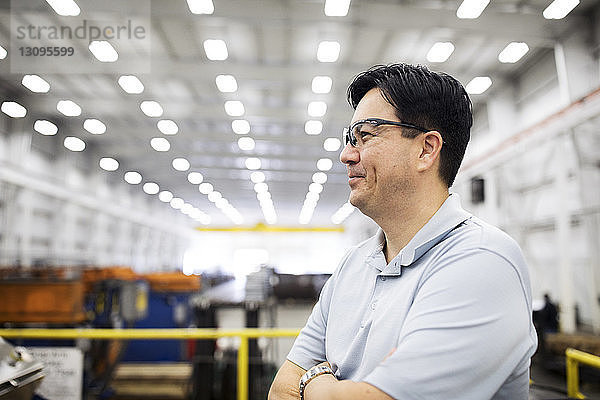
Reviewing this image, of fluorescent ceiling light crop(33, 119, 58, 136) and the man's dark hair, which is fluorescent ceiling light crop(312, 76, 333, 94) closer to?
fluorescent ceiling light crop(33, 119, 58, 136)

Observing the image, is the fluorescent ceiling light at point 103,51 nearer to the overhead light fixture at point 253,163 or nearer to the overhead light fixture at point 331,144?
the overhead light fixture at point 331,144

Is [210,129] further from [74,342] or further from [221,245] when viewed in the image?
[221,245]

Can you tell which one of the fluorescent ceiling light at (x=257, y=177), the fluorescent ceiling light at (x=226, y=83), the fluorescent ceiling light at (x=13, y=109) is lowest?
the fluorescent ceiling light at (x=13, y=109)

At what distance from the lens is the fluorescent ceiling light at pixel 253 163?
44.3 ft

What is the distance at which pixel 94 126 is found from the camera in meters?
9.34

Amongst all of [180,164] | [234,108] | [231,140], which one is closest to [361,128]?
[234,108]

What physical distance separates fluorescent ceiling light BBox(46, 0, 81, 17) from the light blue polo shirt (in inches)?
207

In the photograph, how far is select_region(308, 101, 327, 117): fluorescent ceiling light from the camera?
29.9ft

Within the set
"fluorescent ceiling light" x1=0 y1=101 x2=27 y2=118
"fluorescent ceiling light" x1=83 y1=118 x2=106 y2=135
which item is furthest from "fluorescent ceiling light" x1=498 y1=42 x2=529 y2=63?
"fluorescent ceiling light" x1=83 y1=118 x2=106 y2=135

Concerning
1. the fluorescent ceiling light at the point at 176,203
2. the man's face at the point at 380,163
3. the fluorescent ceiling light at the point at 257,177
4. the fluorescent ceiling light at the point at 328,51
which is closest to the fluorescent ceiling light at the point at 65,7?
the fluorescent ceiling light at the point at 328,51

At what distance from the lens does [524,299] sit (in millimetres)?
920

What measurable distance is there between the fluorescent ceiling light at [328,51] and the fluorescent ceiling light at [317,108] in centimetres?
179

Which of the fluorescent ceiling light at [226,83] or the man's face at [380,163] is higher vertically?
the fluorescent ceiling light at [226,83]

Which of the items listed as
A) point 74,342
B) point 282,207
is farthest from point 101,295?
point 282,207
